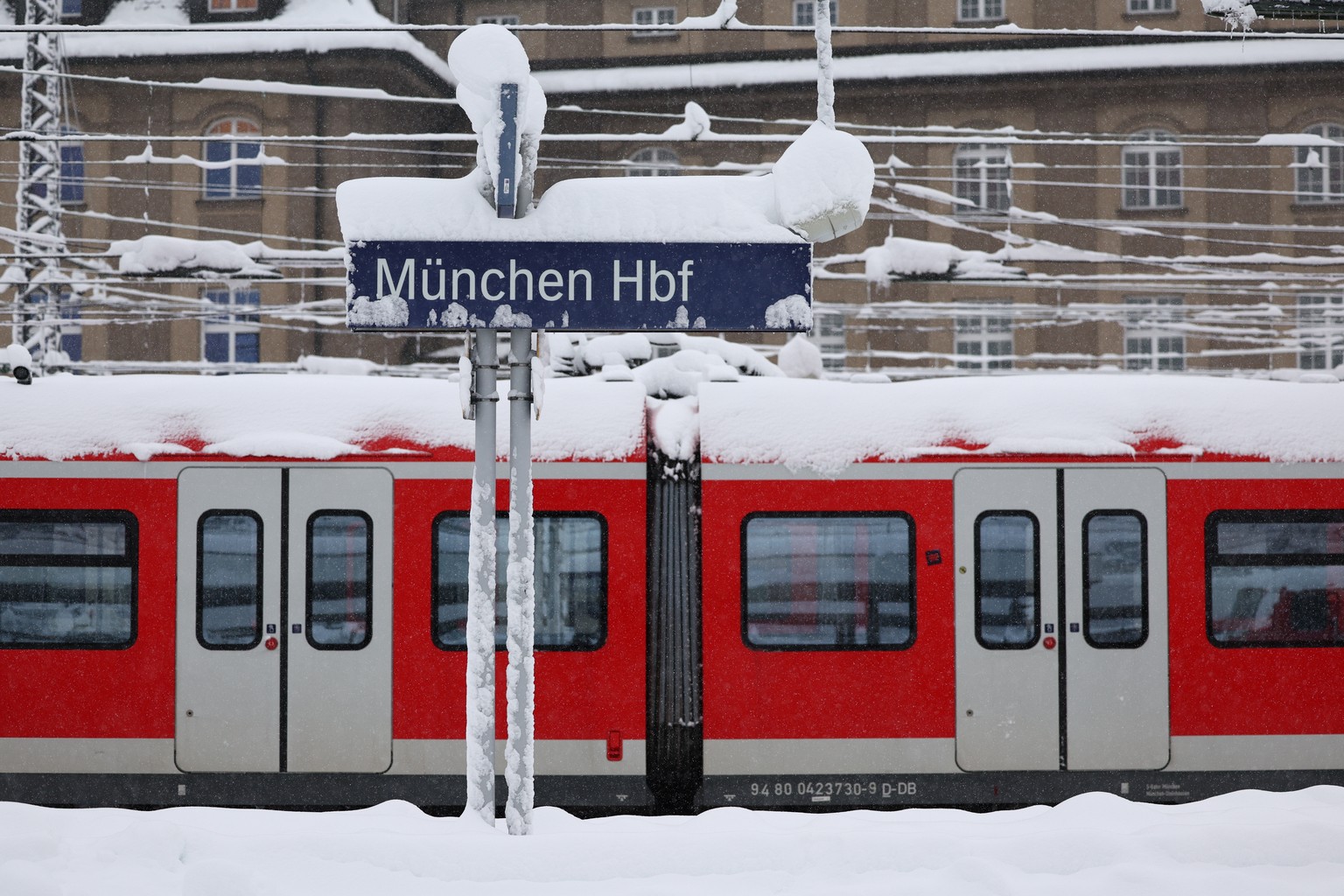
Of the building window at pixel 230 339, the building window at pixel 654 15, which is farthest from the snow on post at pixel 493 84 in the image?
the building window at pixel 654 15

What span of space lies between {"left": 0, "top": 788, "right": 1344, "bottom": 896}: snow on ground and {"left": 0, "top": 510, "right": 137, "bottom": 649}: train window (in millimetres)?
2543

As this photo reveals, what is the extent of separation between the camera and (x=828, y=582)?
7398 mm

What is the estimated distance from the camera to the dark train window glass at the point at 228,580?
24.0 feet

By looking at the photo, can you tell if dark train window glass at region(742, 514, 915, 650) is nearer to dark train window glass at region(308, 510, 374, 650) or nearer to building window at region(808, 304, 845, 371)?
dark train window glass at region(308, 510, 374, 650)

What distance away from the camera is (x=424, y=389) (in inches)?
305

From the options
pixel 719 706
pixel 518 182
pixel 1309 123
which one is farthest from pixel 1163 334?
pixel 518 182

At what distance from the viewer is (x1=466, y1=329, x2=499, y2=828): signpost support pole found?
498 cm

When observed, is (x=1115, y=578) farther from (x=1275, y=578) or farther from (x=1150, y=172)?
(x=1150, y=172)

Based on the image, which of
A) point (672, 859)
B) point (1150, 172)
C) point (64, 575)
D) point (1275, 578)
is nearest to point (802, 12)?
point (1150, 172)

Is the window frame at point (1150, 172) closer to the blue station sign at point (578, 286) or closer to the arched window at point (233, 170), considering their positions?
the arched window at point (233, 170)

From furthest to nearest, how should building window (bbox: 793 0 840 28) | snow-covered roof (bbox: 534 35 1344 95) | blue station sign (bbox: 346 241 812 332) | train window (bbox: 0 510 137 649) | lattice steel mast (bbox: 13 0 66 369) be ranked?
building window (bbox: 793 0 840 28), snow-covered roof (bbox: 534 35 1344 95), lattice steel mast (bbox: 13 0 66 369), train window (bbox: 0 510 137 649), blue station sign (bbox: 346 241 812 332)

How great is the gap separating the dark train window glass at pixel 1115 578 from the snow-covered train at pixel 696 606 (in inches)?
0.8

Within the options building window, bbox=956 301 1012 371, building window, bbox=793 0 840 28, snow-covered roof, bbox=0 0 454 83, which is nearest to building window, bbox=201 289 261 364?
snow-covered roof, bbox=0 0 454 83

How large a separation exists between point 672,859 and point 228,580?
4.02 m
